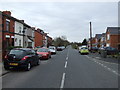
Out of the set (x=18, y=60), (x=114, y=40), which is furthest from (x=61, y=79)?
(x=114, y=40)

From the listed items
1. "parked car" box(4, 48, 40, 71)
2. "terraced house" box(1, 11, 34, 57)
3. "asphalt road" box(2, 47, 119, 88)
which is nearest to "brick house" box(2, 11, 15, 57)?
"terraced house" box(1, 11, 34, 57)

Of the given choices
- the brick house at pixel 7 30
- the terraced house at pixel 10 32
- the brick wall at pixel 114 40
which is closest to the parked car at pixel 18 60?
the terraced house at pixel 10 32

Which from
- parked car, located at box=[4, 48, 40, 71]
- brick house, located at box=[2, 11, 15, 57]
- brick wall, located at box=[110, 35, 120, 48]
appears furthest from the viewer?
brick wall, located at box=[110, 35, 120, 48]

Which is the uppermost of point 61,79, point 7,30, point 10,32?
point 7,30

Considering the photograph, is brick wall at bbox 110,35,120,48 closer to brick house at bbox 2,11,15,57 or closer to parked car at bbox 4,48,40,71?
brick house at bbox 2,11,15,57

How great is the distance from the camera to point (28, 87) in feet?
20.1

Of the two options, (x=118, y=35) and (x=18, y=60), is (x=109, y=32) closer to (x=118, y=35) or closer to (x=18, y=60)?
(x=118, y=35)

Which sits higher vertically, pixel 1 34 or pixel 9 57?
pixel 1 34

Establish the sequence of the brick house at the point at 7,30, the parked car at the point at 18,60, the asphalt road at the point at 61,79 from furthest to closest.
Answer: the brick house at the point at 7,30
the parked car at the point at 18,60
the asphalt road at the point at 61,79

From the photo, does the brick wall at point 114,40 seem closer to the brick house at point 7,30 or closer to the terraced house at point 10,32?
the terraced house at point 10,32

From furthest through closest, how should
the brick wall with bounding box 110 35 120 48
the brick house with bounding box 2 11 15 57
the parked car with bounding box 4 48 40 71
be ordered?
1. the brick wall with bounding box 110 35 120 48
2. the brick house with bounding box 2 11 15 57
3. the parked car with bounding box 4 48 40 71

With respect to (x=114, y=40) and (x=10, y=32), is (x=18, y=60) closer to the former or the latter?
(x=10, y=32)

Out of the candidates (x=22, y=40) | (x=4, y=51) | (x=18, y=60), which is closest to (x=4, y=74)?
(x=18, y=60)

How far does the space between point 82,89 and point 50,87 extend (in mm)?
1363
